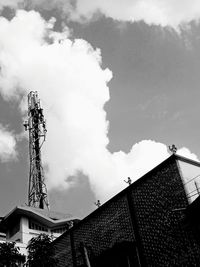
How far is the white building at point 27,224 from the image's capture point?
36.1 m

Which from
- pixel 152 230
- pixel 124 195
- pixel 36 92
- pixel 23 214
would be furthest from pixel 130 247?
pixel 36 92

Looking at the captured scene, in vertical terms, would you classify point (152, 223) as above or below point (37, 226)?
below

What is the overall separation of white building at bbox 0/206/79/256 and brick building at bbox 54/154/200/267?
12914mm

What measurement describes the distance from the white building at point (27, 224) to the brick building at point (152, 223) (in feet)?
42.4

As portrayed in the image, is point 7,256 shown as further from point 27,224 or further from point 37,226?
point 37,226

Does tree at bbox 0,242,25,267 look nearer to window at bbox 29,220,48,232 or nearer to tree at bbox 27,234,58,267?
tree at bbox 27,234,58,267

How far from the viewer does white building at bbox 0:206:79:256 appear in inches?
1420

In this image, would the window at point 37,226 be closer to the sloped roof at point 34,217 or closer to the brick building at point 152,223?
the sloped roof at point 34,217

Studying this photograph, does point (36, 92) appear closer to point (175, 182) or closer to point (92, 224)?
point (92, 224)

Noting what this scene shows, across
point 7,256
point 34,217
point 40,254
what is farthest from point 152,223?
point 34,217

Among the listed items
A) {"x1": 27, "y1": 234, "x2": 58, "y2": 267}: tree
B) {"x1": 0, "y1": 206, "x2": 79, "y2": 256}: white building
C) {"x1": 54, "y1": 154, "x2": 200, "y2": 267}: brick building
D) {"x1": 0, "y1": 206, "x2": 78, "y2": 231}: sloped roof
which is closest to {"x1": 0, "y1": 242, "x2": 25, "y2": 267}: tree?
{"x1": 27, "y1": 234, "x2": 58, "y2": 267}: tree

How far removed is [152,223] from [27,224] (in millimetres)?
20347

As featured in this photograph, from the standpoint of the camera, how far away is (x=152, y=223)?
20016mm

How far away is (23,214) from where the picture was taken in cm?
3703
